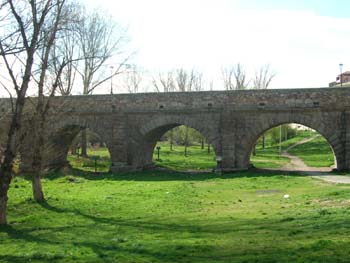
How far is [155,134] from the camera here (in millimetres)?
28500

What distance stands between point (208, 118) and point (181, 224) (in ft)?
49.1

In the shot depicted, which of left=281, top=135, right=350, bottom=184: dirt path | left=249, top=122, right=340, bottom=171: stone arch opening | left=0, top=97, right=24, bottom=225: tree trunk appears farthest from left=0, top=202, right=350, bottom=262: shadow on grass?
left=249, top=122, right=340, bottom=171: stone arch opening

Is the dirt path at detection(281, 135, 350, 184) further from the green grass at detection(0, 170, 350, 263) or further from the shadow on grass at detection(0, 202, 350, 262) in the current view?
the shadow on grass at detection(0, 202, 350, 262)

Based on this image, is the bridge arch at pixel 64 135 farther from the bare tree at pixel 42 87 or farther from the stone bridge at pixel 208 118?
the bare tree at pixel 42 87

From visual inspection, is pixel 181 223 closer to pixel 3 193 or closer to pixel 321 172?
pixel 3 193

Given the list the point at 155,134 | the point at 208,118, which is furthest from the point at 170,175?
the point at 155,134

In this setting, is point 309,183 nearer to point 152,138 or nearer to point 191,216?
point 191,216

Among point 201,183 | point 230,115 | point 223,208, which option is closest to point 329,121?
point 230,115

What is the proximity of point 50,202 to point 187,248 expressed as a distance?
8473 mm

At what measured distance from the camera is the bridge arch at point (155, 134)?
25375mm

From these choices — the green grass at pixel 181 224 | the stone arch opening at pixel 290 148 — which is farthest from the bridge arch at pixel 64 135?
the stone arch opening at pixel 290 148

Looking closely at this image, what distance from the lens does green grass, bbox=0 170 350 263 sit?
24.3ft

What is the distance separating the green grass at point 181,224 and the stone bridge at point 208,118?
17.3 feet

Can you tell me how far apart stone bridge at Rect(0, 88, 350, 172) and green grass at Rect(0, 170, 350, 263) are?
5.28 m
